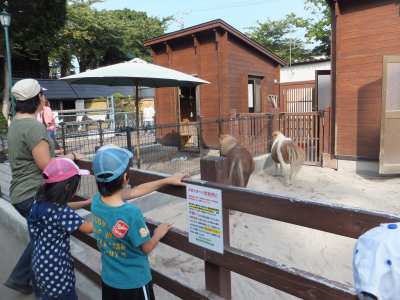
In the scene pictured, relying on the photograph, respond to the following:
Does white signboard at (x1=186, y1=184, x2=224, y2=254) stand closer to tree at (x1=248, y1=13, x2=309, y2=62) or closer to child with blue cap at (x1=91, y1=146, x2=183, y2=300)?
child with blue cap at (x1=91, y1=146, x2=183, y2=300)

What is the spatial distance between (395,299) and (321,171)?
8147mm

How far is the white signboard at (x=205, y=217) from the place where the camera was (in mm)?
1902

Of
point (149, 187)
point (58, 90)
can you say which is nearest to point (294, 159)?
point (149, 187)

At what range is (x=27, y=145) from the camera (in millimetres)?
2424

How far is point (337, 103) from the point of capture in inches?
346

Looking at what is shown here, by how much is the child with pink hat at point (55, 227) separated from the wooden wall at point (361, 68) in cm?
774

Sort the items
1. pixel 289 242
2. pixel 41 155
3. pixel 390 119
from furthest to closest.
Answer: pixel 390 119
pixel 289 242
pixel 41 155

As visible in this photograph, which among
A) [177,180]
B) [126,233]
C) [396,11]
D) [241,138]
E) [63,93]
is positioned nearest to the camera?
[126,233]

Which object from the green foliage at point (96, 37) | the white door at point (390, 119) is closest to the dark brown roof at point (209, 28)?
the white door at point (390, 119)

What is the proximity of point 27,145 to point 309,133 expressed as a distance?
8110mm

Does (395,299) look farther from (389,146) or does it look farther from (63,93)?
(63,93)

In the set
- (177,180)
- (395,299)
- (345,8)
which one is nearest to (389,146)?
(345,8)

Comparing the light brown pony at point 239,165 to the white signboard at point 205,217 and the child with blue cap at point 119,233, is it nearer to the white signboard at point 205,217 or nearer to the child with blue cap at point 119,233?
the white signboard at point 205,217

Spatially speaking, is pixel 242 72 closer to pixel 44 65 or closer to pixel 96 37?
pixel 44 65
